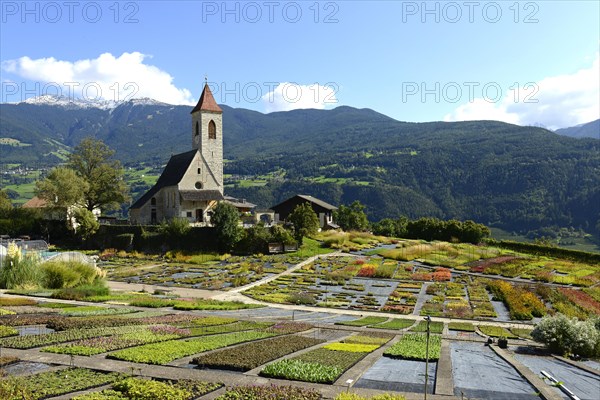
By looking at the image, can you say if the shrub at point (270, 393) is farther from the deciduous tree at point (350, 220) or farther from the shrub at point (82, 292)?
the deciduous tree at point (350, 220)

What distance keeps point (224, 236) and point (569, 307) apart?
36.8 metres

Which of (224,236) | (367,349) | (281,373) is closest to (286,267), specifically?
(224,236)

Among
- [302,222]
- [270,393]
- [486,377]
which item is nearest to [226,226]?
[302,222]

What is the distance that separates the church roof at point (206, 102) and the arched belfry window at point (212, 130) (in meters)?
1.85

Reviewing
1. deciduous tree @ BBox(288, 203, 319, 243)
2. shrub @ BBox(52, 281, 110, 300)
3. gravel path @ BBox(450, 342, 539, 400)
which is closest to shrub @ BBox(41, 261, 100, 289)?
shrub @ BBox(52, 281, 110, 300)

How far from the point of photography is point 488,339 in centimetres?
2430

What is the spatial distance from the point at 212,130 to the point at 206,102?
3954 millimetres

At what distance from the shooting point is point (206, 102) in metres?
71.6

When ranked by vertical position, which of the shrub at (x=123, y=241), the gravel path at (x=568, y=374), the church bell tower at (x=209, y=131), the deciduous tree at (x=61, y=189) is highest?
the church bell tower at (x=209, y=131)

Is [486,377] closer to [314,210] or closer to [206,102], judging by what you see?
[206,102]

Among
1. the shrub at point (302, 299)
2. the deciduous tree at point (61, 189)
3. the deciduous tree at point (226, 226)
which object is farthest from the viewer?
the deciduous tree at point (61, 189)

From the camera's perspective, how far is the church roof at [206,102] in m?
71.1

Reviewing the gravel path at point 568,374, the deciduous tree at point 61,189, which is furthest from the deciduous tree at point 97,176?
the gravel path at point 568,374

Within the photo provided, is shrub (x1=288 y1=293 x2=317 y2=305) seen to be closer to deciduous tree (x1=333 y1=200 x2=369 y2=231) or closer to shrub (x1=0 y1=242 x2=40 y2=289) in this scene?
shrub (x1=0 y1=242 x2=40 y2=289)
